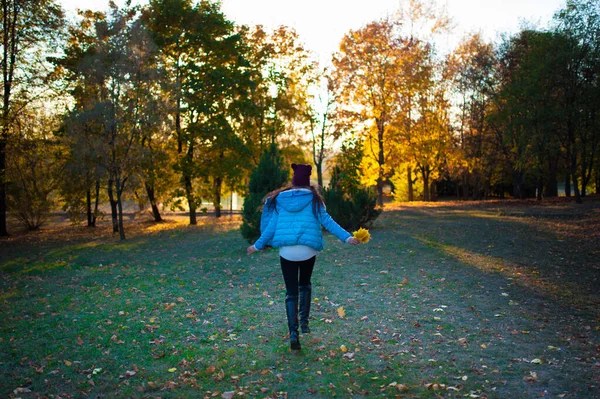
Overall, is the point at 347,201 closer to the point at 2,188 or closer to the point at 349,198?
the point at 349,198

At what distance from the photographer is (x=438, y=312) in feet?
25.3

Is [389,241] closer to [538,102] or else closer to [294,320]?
[294,320]

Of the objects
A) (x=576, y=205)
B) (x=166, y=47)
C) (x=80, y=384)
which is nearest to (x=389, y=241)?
(x=80, y=384)

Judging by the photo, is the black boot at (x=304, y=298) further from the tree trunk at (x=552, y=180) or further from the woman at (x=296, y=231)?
the tree trunk at (x=552, y=180)

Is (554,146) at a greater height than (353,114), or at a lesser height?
lesser

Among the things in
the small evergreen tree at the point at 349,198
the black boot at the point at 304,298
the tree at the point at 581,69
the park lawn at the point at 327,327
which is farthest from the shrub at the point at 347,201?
the tree at the point at 581,69

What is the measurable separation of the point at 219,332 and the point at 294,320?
1.65 metres

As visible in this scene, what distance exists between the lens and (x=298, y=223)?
5758 millimetres

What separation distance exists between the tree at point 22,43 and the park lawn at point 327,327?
598 inches

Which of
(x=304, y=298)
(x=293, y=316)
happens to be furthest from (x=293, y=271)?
(x=293, y=316)

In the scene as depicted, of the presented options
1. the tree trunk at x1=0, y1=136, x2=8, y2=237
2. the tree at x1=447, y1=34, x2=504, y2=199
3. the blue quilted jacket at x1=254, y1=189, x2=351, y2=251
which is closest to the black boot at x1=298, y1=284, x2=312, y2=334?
the blue quilted jacket at x1=254, y1=189, x2=351, y2=251

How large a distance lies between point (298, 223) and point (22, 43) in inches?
1047

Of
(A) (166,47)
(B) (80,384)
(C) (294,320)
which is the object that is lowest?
(B) (80,384)

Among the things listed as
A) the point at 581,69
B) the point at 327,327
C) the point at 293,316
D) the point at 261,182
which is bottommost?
the point at 327,327
